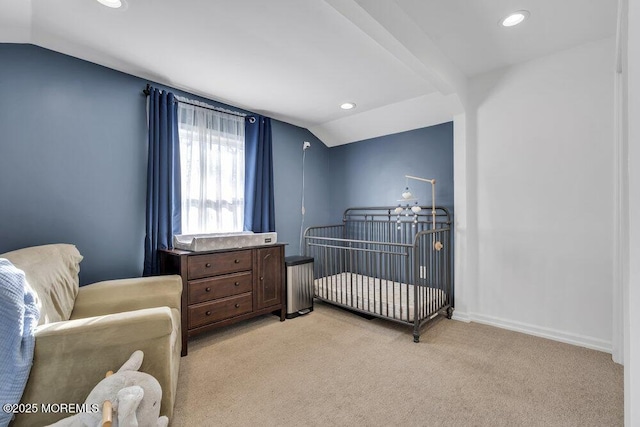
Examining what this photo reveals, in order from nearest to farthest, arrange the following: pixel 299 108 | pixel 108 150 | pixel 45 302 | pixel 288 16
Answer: pixel 45 302
pixel 288 16
pixel 108 150
pixel 299 108

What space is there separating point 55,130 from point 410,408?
2.90 m

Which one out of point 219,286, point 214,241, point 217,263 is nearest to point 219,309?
point 219,286

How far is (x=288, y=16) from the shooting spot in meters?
1.62

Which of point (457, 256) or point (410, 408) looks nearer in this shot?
point (410, 408)

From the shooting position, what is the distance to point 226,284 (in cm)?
236

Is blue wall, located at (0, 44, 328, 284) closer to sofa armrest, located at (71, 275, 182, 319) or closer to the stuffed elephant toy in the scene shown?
sofa armrest, located at (71, 275, 182, 319)

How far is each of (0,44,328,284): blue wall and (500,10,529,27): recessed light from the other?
2.65 meters

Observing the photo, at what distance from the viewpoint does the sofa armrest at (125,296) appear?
1.67 m

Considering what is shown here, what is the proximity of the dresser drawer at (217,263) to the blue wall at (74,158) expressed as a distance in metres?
0.56

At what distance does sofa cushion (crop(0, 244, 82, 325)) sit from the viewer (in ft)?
4.31

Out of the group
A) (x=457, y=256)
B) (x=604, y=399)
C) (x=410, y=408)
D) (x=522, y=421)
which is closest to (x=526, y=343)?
(x=604, y=399)

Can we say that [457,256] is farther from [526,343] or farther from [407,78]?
[407,78]

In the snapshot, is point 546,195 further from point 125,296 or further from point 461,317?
point 125,296

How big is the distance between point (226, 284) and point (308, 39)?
197 centimetres
